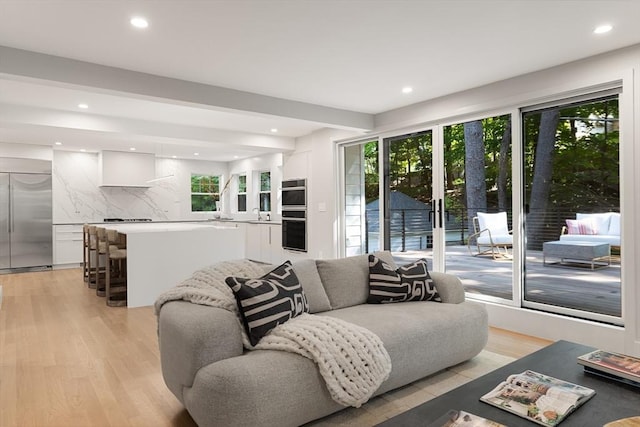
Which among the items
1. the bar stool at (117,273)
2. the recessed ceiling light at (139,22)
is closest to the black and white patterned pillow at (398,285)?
the recessed ceiling light at (139,22)

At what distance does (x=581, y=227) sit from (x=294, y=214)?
14.1ft

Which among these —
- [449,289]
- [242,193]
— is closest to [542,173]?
[449,289]

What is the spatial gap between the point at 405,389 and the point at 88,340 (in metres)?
2.72

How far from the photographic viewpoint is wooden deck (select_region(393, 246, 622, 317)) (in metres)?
3.45

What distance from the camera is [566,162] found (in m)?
3.66

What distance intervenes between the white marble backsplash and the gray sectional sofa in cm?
683

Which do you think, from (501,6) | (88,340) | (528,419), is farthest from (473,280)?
(88,340)

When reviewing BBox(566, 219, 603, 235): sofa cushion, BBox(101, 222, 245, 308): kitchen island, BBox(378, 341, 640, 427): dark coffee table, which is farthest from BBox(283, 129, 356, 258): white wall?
BBox(378, 341, 640, 427): dark coffee table

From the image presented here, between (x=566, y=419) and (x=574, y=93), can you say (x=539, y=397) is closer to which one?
(x=566, y=419)

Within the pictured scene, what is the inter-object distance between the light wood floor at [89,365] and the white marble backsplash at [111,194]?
3.38 m

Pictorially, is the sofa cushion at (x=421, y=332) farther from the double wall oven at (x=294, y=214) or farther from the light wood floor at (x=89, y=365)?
the double wall oven at (x=294, y=214)

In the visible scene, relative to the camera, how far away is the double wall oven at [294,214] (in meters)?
6.69

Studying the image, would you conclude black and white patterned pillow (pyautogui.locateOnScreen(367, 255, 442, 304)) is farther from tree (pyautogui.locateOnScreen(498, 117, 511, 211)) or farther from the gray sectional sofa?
tree (pyautogui.locateOnScreen(498, 117, 511, 211))

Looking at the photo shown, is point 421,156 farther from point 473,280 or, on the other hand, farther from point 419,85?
point 473,280
